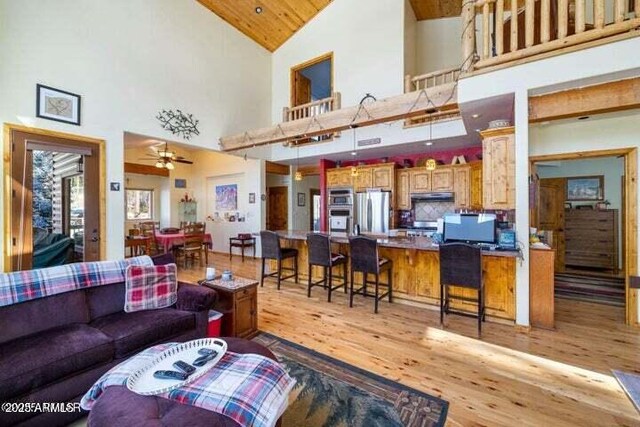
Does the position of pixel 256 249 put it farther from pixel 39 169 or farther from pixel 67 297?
pixel 67 297

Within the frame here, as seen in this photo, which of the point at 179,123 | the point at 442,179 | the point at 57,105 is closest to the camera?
the point at 57,105

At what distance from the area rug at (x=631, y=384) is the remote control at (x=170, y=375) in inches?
112

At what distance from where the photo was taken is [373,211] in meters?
6.34

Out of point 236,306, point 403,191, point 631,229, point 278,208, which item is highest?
point 403,191

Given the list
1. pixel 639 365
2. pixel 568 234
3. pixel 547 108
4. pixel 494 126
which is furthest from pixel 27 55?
pixel 568 234

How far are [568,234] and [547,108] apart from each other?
4667 millimetres

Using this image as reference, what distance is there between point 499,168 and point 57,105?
229 inches

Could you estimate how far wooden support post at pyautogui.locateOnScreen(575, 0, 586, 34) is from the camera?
2.69m

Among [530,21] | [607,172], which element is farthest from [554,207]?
[530,21]

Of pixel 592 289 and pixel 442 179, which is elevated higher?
pixel 442 179

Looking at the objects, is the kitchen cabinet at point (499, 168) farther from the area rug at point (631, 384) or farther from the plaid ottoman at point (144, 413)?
the plaid ottoman at point (144, 413)

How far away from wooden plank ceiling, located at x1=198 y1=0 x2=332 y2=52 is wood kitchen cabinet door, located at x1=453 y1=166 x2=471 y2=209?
4836 mm

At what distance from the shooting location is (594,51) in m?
2.63

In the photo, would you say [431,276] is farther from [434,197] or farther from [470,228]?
[434,197]
